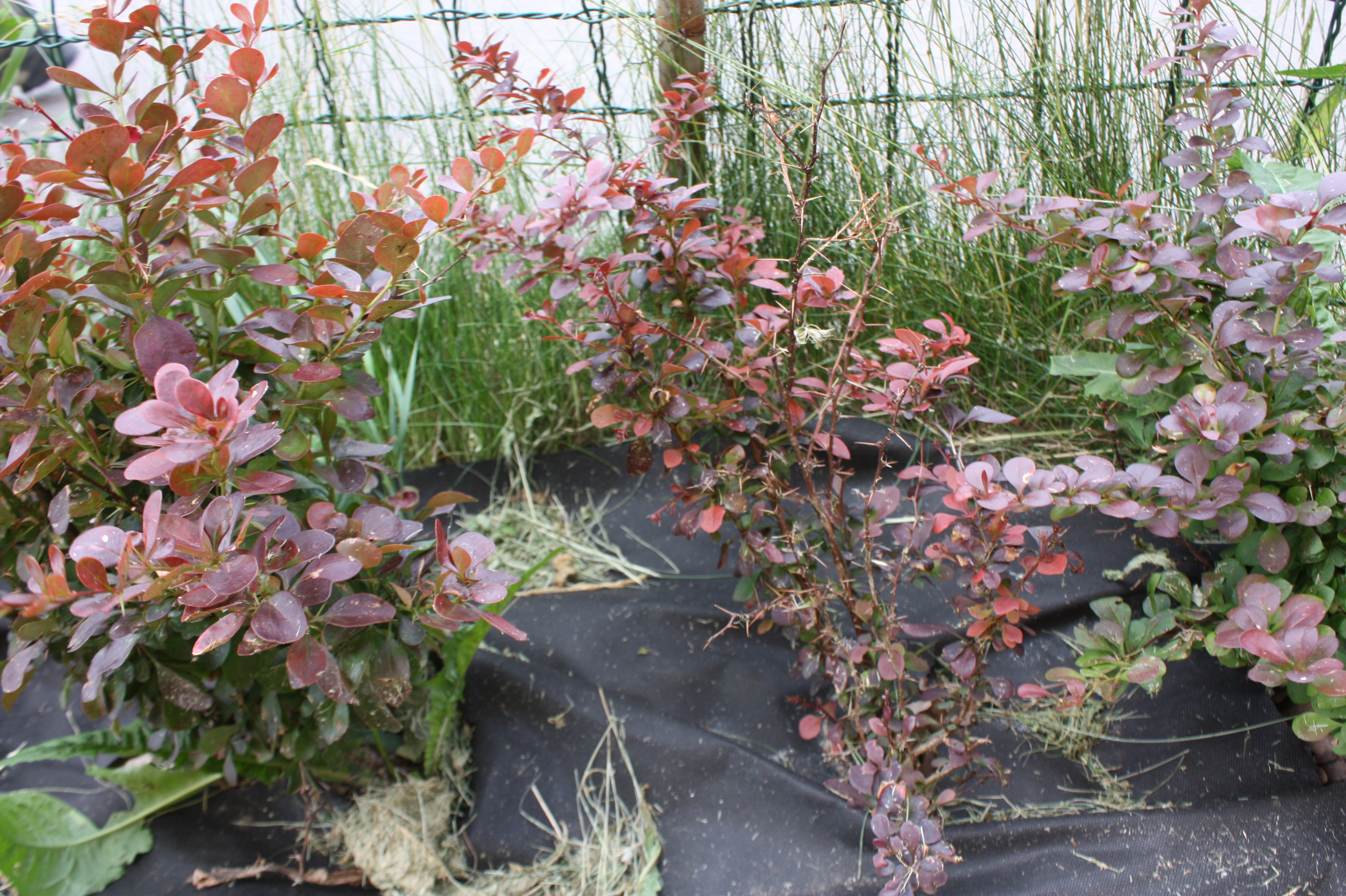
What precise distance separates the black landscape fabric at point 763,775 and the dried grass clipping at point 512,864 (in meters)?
0.03

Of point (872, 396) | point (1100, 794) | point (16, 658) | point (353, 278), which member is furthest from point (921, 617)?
point (16, 658)

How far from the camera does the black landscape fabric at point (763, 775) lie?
1135mm

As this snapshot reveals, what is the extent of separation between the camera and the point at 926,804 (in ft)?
3.51

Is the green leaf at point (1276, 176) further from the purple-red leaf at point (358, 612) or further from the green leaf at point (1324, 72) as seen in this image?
the purple-red leaf at point (358, 612)

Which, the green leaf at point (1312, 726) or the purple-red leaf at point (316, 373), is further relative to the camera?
the green leaf at point (1312, 726)

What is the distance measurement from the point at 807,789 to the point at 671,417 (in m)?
0.62

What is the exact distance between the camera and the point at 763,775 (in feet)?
4.25

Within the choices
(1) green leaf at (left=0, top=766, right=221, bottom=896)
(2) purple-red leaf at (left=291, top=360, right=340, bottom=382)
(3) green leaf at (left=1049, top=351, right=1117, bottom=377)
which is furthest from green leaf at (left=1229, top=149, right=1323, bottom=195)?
(1) green leaf at (left=0, top=766, right=221, bottom=896)

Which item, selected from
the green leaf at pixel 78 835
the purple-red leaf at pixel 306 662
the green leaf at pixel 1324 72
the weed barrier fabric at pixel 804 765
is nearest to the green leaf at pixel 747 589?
the weed barrier fabric at pixel 804 765

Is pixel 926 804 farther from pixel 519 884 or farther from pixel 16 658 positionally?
pixel 16 658

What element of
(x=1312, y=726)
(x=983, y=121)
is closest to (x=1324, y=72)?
(x=983, y=121)

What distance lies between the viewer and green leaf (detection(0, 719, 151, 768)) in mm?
1245

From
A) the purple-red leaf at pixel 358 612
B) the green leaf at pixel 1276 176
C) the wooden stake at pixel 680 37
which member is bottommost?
the purple-red leaf at pixel 358 612

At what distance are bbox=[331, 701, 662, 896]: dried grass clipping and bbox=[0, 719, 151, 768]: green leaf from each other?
0.33 meters
